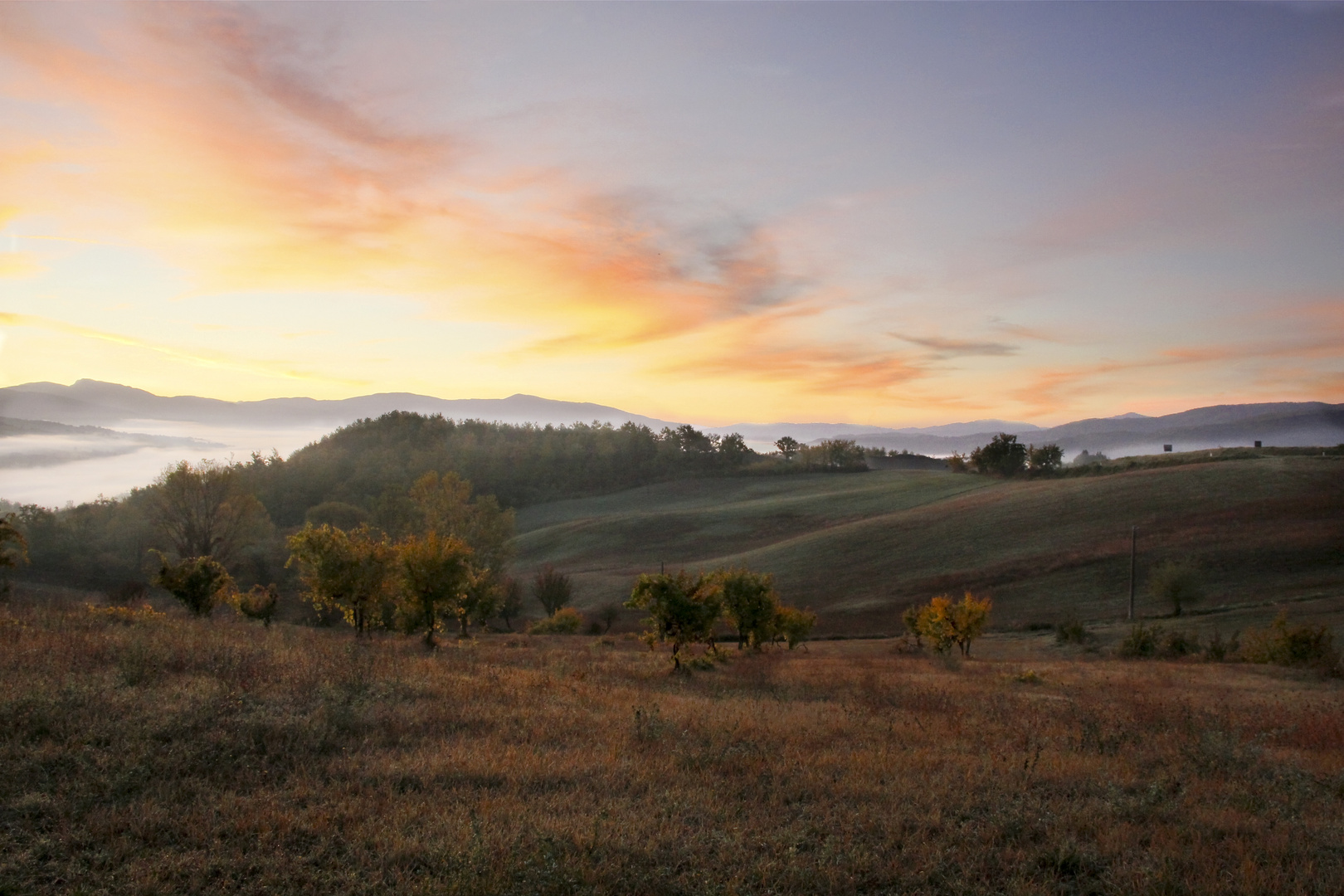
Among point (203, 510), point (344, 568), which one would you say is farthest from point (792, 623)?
point (203, 510)

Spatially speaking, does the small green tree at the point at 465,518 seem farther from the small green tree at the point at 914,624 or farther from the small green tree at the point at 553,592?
the small green tree at the point at 914,624

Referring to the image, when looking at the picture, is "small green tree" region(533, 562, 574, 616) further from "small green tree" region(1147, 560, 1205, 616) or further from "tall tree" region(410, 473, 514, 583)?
"small green tree" region(1147, 560, 1205, 616)

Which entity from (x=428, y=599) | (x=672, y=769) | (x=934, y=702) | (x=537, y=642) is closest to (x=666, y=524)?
(x=537, y=642)

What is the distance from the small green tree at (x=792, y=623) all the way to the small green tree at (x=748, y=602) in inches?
76.9

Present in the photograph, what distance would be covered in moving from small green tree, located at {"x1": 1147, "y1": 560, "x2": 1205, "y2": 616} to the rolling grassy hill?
1651 millimetres

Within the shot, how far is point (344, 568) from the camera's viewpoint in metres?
29.4

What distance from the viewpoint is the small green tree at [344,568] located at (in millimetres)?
29109

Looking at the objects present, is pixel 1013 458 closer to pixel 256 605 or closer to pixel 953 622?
pixel 953 622

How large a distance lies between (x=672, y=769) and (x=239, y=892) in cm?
477

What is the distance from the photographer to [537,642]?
37.1 meters

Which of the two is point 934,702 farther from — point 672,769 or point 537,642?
point 537,642

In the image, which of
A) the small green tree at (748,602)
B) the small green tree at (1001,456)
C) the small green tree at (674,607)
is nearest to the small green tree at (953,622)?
the small green tree at (748,602)

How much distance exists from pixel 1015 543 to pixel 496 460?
10137cm

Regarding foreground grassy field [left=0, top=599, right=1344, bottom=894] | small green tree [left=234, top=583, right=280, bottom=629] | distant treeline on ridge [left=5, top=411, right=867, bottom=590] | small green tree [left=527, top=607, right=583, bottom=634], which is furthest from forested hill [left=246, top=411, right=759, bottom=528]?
foreground grassy field [left=0, top=599, right=1344, bottom=894]
